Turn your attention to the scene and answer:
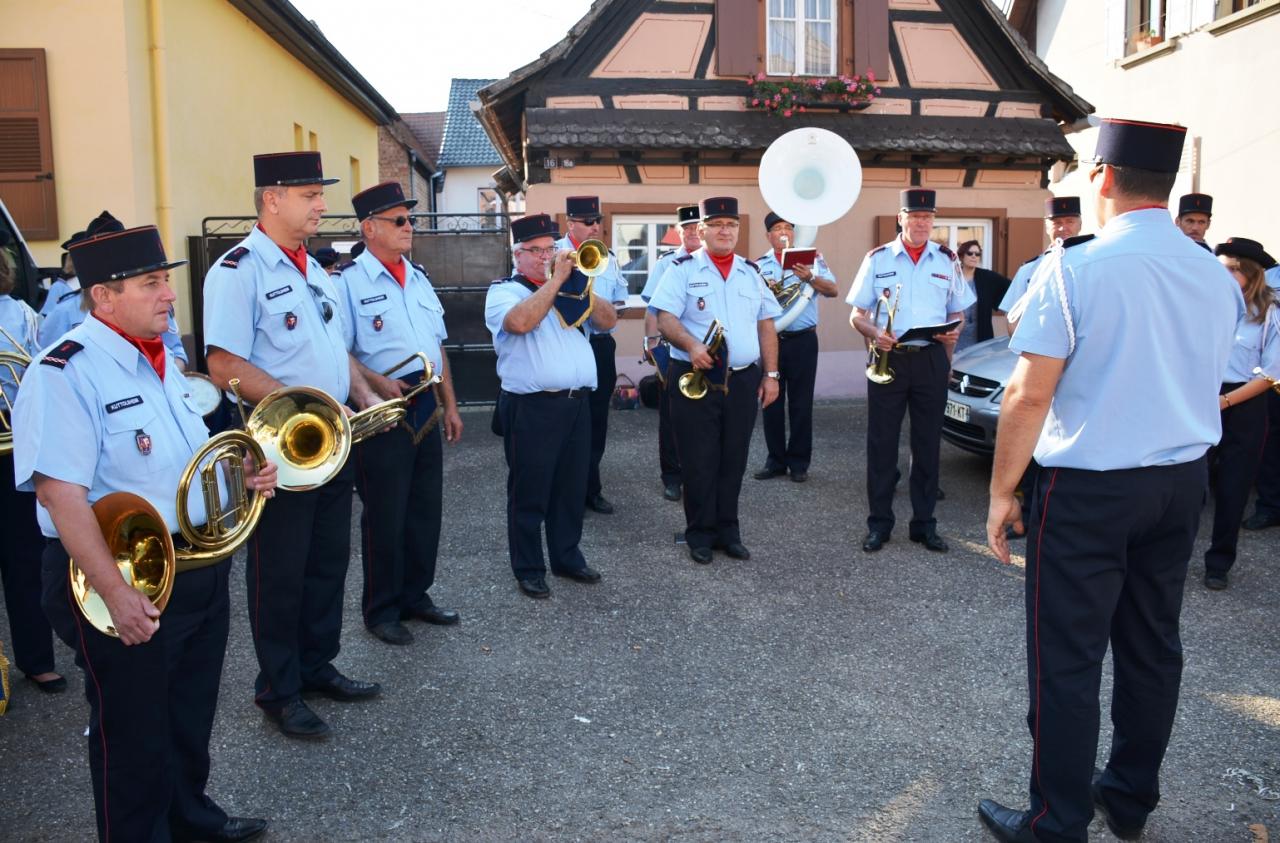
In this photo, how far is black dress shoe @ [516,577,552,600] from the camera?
19.8ft

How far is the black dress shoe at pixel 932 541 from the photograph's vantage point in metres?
6.91

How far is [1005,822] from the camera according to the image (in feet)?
11.5

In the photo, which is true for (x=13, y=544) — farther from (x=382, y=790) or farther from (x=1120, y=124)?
(x=1120, y=124)

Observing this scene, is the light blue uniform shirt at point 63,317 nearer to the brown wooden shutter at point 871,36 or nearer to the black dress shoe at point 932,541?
the black dress shoe at point 932,541

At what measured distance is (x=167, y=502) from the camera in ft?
10.2

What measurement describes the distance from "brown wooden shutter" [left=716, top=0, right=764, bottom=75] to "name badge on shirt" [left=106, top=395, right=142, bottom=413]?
1157cm

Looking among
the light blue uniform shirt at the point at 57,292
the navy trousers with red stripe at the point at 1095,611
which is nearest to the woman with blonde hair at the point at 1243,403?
the navy trousers with red stripe at the point at 1095,611

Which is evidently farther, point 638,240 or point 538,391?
point 638,240

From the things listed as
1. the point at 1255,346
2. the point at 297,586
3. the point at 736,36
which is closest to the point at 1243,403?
the point at 1255,346

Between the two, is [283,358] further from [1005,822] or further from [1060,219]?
[1060,219]

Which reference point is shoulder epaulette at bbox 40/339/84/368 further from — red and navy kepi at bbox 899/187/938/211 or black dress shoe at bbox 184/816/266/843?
red and navy kepi at bbox 899/187/938/211

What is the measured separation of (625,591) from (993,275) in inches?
245

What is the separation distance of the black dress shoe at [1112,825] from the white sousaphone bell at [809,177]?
230 inches

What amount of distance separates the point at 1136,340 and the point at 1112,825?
5.53 ft
